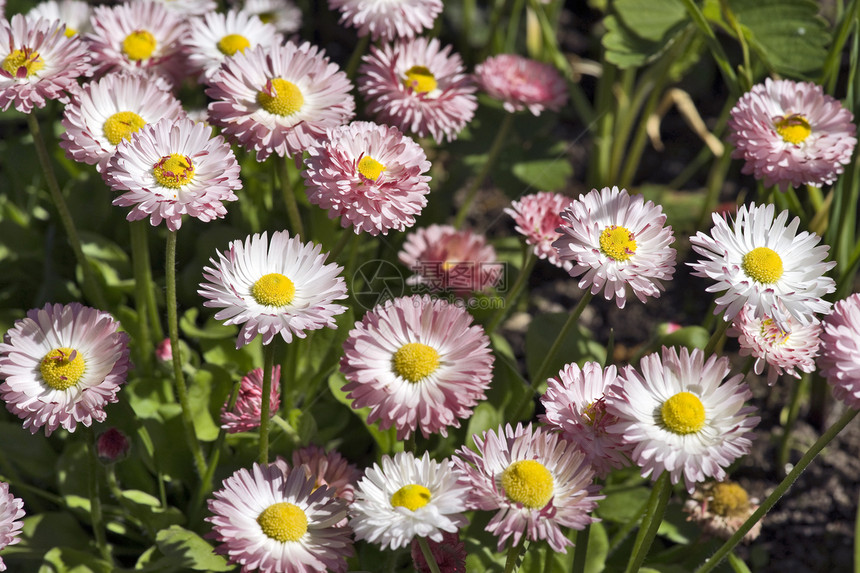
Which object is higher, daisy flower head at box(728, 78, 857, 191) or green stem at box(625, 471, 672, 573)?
daisy flower head at box(728, 78, 857, 191)

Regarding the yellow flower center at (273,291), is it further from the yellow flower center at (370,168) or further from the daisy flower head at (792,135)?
the daisy flower head at (792,135)

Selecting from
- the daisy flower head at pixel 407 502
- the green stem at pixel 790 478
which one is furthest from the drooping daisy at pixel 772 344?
the daisy flower head at pixel 407 502

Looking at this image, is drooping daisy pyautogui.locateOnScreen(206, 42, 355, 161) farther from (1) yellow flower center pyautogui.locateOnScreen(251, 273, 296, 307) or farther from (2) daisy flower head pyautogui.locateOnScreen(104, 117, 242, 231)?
(1) yellow flower center pyautogui.locateOnScreen(251, 273, 296, 307)

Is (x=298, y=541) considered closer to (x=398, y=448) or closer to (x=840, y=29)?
(x=398, y=448)

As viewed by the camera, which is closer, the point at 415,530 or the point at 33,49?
the point at 415,530

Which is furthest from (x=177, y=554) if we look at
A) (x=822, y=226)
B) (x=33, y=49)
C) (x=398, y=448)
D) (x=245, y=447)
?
(x=822, y=226)

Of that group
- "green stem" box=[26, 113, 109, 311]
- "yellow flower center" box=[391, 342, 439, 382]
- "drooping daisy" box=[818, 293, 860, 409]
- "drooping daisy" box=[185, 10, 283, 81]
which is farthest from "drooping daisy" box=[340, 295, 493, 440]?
"drooping daisy" box=[185, 10, 283, 81]
